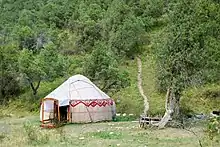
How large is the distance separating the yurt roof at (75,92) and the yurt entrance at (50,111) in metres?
0.28

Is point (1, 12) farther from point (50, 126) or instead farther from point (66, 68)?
point (50, 126)

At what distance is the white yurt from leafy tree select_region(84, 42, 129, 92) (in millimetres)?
2561

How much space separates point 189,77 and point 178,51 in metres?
1.21

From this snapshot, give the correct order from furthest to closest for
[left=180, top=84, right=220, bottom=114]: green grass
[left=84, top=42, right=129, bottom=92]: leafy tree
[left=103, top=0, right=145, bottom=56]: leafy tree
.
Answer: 1. [left=103, top=0, right=145, bottom=56]: leafy tree
2. [left=84, top=42, right=129, bottom=92]: leafy tree
3. [left=180, top=84, right=220, bottom=114]: green grass

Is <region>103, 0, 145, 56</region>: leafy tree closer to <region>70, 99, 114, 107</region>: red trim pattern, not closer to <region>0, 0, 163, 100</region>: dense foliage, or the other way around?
<region>0, 0, 163, 100</region>: dense foliage

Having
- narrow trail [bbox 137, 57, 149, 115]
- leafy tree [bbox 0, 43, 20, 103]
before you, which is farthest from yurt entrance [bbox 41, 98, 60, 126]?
leafy tree [bbox 0, 43, 20, 103]

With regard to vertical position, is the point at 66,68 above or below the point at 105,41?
below

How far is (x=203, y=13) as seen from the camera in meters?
20.6

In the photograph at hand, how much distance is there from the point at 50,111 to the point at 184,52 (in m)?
7.74

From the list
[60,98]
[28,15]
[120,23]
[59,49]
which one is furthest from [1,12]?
[60,98]

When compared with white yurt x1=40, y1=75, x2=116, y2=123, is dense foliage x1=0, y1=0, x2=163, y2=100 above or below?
above

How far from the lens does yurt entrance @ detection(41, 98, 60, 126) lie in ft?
75.6

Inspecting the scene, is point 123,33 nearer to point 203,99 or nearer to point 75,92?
point 203,99

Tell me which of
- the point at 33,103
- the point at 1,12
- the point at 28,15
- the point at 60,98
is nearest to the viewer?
the point at 60,98
